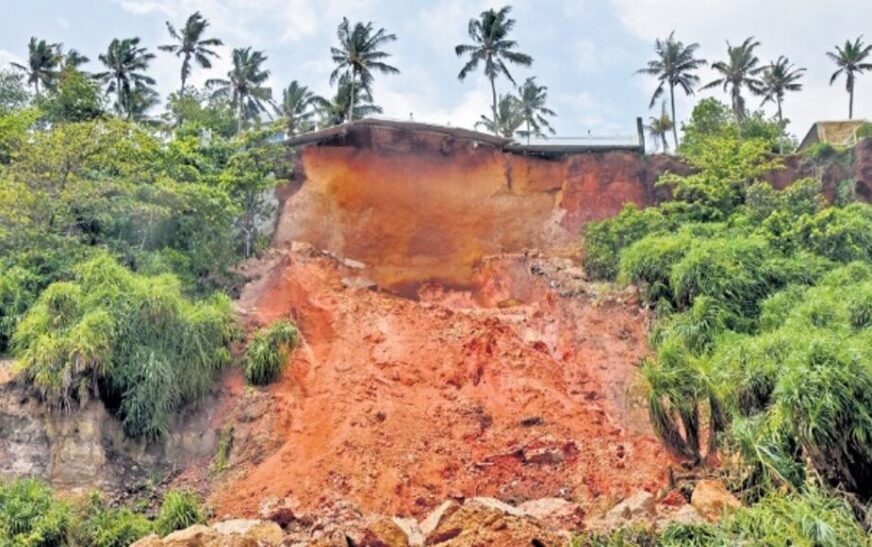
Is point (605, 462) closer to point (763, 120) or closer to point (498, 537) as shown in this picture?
point (498, 537)

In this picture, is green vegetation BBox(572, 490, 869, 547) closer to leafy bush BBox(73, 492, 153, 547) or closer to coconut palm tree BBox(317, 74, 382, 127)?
leafy bush BBox(73, 492, 153, 547)

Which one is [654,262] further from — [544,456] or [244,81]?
[244,81]

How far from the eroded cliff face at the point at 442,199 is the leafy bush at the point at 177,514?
41.9 ft

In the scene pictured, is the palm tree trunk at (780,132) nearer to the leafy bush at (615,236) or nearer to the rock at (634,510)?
the leafy bush at (615,236)

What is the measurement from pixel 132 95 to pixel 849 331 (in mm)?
31022

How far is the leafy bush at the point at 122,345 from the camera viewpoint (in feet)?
50.7

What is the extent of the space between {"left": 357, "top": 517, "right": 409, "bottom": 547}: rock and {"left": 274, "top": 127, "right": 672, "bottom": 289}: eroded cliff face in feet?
47.6

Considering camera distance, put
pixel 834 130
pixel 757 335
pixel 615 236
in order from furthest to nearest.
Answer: pixel 834 130 → pixel 615 236 → pixel 757 335

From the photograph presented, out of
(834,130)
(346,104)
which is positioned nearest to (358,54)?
(346,104)

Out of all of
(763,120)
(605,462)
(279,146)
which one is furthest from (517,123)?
(605,462)

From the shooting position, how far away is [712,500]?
12312mm

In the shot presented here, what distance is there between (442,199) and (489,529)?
18.2 m

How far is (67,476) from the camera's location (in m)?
14.8

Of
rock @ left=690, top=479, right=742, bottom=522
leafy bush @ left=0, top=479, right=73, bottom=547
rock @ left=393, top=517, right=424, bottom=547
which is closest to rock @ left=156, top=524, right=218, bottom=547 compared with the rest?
leafy bush @ left=0, top=479, right=73, bottom=547
